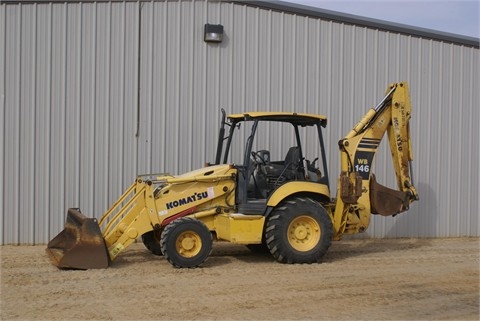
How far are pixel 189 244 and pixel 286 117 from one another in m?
2.61

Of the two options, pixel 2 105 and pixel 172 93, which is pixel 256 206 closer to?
pixel 172 93

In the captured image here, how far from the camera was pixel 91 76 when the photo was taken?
39.5ft

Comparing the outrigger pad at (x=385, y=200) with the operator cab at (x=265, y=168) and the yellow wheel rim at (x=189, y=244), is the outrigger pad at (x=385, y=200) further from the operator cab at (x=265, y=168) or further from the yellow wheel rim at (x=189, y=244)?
the yellow wheel rim at (x=189, y=244)

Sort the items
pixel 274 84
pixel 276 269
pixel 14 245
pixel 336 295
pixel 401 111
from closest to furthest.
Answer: pixel 336 295 < pixel 276 269 < pixel 401 111 < pixel 14 245 < pixel 274 84

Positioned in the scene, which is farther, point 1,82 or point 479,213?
point 479,213

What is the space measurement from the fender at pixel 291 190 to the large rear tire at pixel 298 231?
0.14m

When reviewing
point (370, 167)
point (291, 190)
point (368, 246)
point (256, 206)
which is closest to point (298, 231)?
point (291, 190)

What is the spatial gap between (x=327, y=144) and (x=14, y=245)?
6725 millimetres

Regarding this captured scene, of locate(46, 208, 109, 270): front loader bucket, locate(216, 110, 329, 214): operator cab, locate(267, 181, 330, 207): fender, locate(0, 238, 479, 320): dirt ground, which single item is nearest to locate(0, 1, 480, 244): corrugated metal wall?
locate(0, 238, 479, 320): dirt ground

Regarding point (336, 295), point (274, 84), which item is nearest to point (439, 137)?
point (274, 84)

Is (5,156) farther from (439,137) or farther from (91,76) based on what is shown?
(439,137)

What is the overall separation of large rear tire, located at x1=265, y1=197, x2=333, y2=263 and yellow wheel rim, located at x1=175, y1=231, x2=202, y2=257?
112 cm

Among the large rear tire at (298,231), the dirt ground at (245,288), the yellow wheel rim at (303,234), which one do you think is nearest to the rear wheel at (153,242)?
the dirt ground at (245,288)

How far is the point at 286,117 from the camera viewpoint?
32.8 feet
